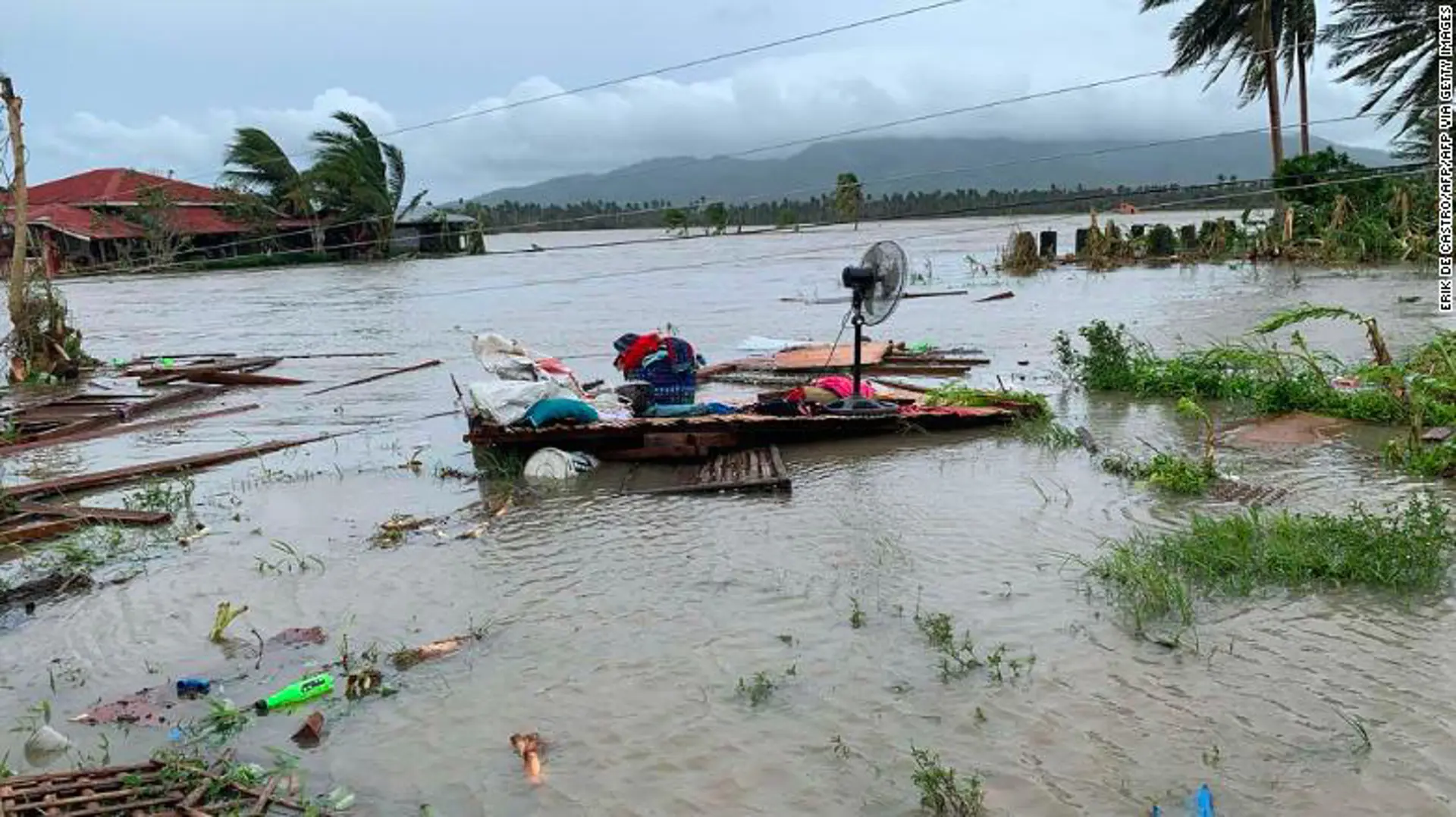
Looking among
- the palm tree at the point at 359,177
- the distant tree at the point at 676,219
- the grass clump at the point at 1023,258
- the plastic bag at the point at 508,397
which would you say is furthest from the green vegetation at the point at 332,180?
the plastic bag at the point at 508,397

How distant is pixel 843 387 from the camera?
1011 cm

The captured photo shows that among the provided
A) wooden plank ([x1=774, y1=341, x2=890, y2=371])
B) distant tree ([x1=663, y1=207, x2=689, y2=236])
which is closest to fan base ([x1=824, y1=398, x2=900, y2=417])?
wooden plank ([x1=774, y1=341, x2=890, y2=371])

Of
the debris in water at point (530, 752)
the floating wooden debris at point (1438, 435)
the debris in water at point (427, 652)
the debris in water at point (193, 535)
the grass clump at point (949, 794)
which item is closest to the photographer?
the grass clump at point (949, 794)

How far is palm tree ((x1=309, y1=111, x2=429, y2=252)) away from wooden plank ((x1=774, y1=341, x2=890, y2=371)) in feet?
108

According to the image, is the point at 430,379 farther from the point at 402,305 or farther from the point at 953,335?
the point at 402,305

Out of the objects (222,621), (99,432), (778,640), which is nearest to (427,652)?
Result: (222,621)

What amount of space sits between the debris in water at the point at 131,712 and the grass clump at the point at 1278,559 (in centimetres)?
423

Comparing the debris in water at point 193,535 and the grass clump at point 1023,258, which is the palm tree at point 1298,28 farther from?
the debris in water at point 193,535

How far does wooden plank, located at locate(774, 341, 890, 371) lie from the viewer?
13.1 m

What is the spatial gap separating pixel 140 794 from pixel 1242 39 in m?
30.6

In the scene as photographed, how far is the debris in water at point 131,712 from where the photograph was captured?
448cm

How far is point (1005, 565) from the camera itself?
228 inches

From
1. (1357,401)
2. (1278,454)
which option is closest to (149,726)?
(1278,454)

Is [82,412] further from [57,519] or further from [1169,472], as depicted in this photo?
[1169,472]
